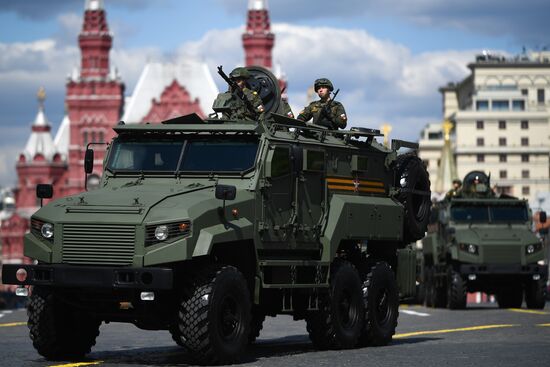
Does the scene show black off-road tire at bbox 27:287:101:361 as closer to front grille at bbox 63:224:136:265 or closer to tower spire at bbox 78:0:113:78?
front grille at bbox 63:224:136:265

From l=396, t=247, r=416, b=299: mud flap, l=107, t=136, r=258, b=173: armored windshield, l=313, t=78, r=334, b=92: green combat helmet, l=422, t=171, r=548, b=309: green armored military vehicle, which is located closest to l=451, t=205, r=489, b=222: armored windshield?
l=422, t=171, r=548, b=309: green armored military vehicle

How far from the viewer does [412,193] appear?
20031 millimetres

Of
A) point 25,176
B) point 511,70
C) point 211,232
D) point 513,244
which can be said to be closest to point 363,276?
point 211,232

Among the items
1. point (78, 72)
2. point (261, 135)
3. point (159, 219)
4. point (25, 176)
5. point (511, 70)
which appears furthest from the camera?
point (511, 70)

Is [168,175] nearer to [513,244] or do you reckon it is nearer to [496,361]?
[496,361]

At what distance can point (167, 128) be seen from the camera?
55.5 feet

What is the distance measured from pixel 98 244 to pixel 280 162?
2552mm

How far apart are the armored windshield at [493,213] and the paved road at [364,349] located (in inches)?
347

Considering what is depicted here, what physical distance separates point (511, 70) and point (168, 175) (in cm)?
17929

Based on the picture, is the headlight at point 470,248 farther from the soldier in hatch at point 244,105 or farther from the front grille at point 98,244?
the front grille at point 98,244

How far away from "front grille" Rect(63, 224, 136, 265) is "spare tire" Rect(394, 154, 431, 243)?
220 inches

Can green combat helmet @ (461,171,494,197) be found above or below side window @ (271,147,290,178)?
above

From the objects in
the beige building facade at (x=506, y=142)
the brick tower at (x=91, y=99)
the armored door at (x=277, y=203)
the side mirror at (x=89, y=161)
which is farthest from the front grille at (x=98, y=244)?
the beige building facade at (x=506, y=142)

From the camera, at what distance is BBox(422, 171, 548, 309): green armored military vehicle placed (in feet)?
110
